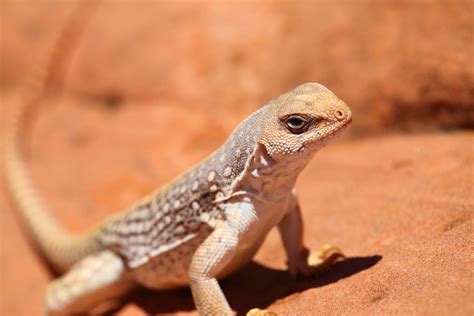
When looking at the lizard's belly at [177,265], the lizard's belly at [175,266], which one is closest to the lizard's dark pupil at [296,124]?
the lizard's belly at [177,265]

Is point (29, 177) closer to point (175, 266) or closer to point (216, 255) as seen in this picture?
point (175, 266)

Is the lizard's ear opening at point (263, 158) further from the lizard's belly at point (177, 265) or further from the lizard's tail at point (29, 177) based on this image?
the lizard's tail at point (29, 177)

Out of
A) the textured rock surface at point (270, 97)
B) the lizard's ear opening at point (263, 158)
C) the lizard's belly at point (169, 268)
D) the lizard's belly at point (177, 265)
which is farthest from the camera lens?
the lizard's belly at point (169, 268)

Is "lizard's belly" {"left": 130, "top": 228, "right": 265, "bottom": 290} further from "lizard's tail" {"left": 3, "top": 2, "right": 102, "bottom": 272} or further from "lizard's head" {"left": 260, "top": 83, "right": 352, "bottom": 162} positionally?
"lizard's head" {"left": 260, "top": 83, "right": 352, "bottom": 162}

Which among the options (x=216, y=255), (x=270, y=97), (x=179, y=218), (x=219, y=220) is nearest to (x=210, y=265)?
(x=216, y=255)

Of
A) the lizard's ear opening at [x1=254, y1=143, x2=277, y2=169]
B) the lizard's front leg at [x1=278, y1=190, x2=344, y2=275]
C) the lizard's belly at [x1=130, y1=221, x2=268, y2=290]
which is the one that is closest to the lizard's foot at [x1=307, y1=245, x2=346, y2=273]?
the lizard's front leg at [x1=278, y1=190, x2=344, y2=275]
